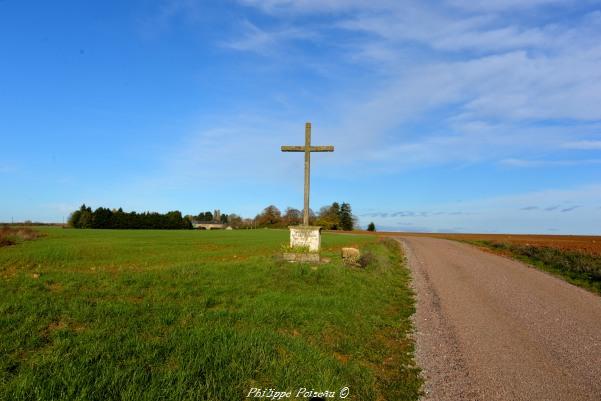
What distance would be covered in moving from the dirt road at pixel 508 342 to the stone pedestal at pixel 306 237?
13.3ft

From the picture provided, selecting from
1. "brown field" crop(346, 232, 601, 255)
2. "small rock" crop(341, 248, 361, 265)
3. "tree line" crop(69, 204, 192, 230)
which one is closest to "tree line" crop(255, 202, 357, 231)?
"tree line" crop(69, 204, 192, 230)

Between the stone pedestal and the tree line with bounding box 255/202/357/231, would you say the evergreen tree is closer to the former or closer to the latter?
the tree line with bounding box 255/202/357/231

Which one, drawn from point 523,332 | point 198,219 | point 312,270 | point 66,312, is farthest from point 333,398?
point 198,219

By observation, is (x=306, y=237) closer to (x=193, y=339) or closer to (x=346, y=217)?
(x=193, y=339)

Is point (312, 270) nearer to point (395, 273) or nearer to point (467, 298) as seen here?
point (467, 298)

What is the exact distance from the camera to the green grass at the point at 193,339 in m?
4.08

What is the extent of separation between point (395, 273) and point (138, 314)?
11833mm

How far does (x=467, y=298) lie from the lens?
11.0 m

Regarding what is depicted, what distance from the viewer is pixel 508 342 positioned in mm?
6875

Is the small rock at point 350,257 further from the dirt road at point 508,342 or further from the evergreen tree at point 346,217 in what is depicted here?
the evergreen tree at point 346,217

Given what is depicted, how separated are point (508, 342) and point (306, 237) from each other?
27.8 ft

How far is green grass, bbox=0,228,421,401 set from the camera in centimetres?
408

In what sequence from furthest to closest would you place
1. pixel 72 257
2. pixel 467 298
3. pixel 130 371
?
pixel 72 257
pixel 467 298
pixel 130 371

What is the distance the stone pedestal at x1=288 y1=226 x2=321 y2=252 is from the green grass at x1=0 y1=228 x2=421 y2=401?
4113mm
